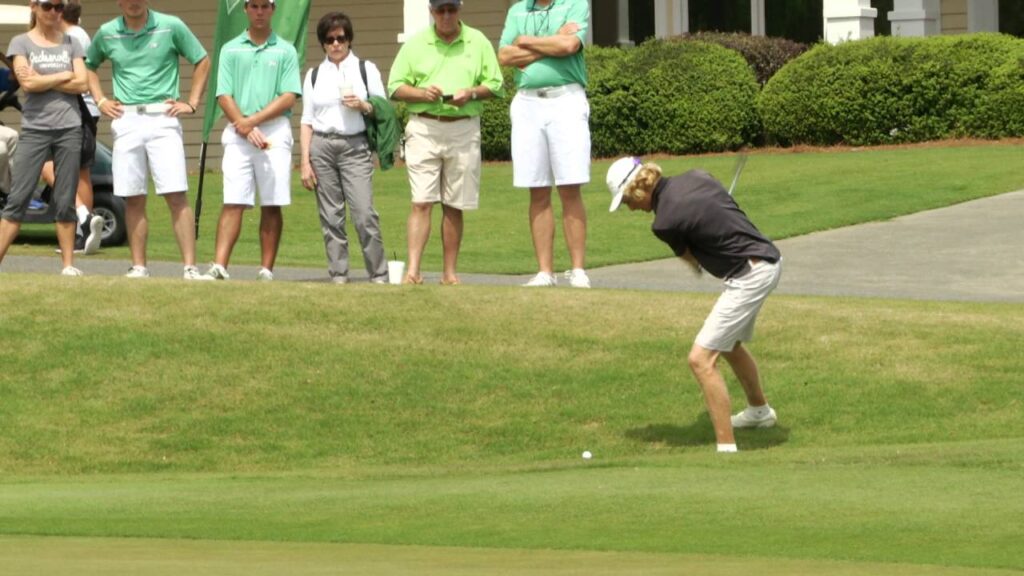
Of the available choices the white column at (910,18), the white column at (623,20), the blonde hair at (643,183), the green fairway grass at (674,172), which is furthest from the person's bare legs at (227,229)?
the white column at (623,20)

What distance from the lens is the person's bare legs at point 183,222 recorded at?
1383 centimetres

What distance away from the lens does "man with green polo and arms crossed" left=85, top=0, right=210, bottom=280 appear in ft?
44.5

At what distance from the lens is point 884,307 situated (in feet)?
44.7

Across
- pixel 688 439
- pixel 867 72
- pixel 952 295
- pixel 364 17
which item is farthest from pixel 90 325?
pixel 364 17

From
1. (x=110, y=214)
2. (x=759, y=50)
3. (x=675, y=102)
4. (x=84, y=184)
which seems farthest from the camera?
(x=759, y=50)

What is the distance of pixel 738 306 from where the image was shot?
34.2 ft

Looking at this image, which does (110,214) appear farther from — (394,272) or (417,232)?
(417,232)

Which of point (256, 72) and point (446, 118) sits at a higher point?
point (256, 72)

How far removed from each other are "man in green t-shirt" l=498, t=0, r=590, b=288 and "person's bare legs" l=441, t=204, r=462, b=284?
22.8 inches

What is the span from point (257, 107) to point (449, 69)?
1.34 m

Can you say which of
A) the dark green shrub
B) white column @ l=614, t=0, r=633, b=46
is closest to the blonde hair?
the dark green shrub

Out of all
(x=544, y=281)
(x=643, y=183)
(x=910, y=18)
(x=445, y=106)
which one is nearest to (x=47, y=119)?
(x=445, y=106)

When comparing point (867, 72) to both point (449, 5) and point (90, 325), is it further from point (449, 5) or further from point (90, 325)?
point (90, 325)

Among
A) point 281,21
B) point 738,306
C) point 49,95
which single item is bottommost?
point 738,306
